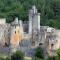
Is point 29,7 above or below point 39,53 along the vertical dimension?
above

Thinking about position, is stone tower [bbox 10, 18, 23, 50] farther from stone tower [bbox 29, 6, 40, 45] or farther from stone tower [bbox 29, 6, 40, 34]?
stone tower [bbox 29, 6, 40, 34]

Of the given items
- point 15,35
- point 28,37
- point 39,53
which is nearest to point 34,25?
point 28,37

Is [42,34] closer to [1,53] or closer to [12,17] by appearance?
[1,53]

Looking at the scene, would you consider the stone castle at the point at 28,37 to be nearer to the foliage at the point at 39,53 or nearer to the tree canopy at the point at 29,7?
the foliage at the point at 39,53

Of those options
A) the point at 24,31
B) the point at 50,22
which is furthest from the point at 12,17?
the point at 24,31

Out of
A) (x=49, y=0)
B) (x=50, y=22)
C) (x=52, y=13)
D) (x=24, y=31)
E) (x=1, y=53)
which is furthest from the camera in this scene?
(x=49, y=0)

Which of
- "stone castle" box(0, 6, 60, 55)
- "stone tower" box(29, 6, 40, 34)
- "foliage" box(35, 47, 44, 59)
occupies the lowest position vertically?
"foliage" box(35, 47, 44, 59)

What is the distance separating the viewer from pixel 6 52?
47.2m

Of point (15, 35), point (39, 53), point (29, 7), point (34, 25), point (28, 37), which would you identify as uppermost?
point (29, 7)

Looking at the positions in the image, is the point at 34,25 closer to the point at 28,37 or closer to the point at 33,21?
the point at 33,21

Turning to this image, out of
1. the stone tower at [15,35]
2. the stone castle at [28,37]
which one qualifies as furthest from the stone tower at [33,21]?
the stone tower at [15,35]

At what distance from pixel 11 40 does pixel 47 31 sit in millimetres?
3241

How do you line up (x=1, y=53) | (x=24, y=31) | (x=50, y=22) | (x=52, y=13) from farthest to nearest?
(x=52, y=13) → (x=50, y=22) → (x=24, y=31) → (x=1, y=53)

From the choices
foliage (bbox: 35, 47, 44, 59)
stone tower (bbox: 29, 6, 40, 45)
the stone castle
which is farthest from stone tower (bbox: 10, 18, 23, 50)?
foliage (bbox: 35, 47, 44, 59)
